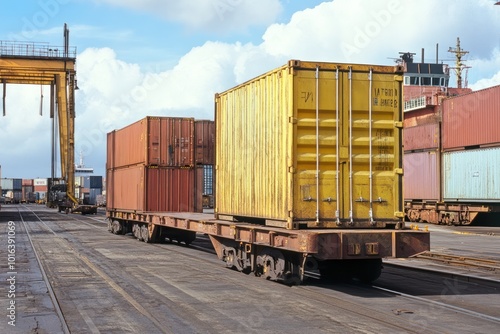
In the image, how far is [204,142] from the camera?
78.2 feet

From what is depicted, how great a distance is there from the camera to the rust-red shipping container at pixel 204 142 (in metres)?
23.7

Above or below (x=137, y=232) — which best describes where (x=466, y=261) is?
below

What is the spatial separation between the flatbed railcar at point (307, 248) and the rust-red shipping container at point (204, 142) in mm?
6919

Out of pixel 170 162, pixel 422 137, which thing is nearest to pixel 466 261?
pixel 170 162

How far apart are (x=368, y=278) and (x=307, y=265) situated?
1.37 metres

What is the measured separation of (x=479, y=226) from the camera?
125 ft

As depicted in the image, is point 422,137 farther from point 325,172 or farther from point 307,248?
point 307,248

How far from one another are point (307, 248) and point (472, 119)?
2654cm

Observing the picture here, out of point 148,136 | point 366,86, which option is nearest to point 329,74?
point 366,86

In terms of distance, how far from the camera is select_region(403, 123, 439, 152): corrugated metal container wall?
3838 centimetres

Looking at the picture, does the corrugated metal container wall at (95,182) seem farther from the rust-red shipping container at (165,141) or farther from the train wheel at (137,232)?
the rust-red shipping container at (165,141)

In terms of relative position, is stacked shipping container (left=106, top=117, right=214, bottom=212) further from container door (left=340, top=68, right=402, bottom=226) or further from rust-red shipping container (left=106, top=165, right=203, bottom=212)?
container door (left=340, top=68, right=402, bottom=226)

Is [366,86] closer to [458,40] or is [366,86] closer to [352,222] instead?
[352,222]

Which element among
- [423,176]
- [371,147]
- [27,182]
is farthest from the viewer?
[27,182]
